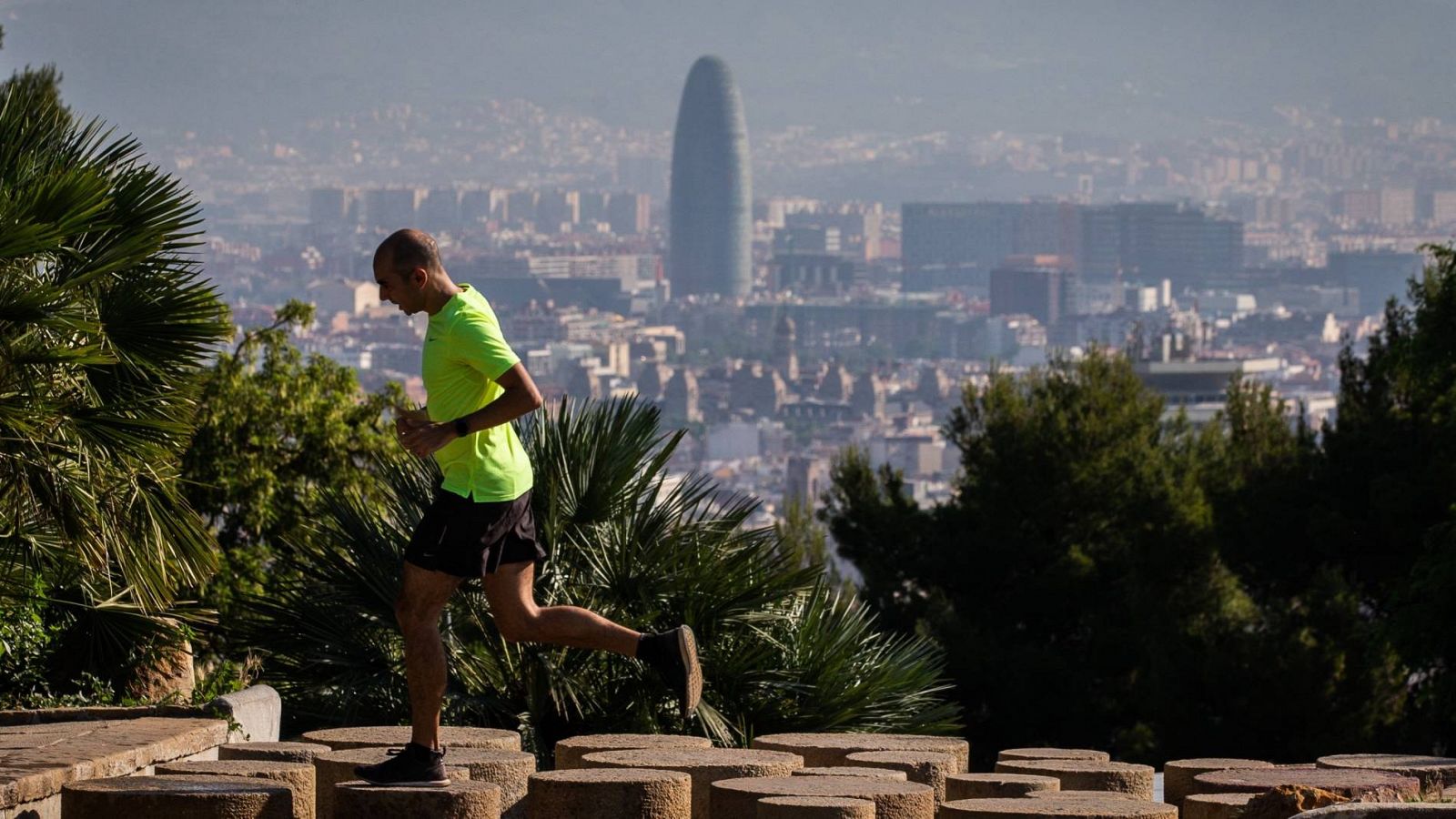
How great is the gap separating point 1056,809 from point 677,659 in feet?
3.49

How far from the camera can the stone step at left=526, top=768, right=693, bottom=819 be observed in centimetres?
506

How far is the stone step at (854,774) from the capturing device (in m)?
5.55

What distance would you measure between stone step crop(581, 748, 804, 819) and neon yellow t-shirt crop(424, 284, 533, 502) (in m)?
0.94

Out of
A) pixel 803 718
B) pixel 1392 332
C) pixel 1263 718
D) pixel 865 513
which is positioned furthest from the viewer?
pixel 865 513

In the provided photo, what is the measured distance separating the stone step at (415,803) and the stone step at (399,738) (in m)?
0.98

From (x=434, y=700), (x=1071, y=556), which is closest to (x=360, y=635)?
(x=434, y=700)

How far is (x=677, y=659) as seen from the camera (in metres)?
5.54

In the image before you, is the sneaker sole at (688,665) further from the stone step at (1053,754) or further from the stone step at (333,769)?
the stone step at (1053,754)

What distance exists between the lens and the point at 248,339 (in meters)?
18.0

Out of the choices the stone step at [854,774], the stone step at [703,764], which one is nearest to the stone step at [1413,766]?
the stone step at [854,774]

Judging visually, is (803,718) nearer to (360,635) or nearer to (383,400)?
(360,635)

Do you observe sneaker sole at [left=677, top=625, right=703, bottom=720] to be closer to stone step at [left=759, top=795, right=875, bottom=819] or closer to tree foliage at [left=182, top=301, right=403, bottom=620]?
stone step at [left=759, top=795, right=875, bottom=819]

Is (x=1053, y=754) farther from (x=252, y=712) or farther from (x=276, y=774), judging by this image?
(x=276, y=774)

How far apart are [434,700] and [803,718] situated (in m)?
3.66
